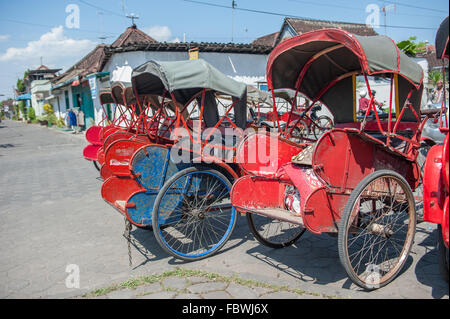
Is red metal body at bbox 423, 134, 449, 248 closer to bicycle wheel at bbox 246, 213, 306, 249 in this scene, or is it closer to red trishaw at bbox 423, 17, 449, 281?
red trishaw at bbox 423, 17, 449, 281

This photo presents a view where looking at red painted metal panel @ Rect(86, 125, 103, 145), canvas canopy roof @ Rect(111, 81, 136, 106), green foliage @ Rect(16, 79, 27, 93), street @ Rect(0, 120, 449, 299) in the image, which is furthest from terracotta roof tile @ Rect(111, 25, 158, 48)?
green foliage @ Rect(16, 79, 27, 93)

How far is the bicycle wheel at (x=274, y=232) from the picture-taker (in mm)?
4129

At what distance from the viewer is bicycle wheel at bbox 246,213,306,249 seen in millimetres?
4129

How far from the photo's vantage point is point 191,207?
14.0 feet

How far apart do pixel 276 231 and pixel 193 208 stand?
1202 mm

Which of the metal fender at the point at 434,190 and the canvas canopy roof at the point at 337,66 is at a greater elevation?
the canvas canopy roof at the point at 337,66

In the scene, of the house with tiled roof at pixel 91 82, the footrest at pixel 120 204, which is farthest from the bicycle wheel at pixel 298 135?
the house with tiled roof at pixel 91 82

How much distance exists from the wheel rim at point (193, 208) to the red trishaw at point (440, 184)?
2.05 m

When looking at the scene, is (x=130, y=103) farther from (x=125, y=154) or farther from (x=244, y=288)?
(x=244, y=288)

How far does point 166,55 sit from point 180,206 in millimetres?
13353

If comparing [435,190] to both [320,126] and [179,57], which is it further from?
[179,57]

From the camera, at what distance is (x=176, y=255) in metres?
3.85

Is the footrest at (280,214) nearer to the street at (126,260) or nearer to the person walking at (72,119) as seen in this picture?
the street at (126,260)
